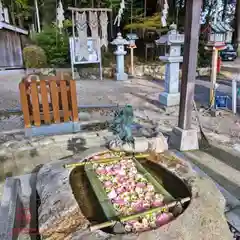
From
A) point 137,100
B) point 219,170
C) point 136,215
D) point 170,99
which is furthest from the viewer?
point 137,100

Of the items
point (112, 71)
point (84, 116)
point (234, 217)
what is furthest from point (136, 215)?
point (112, 71)

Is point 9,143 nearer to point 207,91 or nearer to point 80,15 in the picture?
point 207,91

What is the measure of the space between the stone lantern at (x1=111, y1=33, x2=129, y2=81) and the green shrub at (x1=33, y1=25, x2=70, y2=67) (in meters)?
2.84

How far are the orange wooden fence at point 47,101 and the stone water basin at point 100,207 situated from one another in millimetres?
1943

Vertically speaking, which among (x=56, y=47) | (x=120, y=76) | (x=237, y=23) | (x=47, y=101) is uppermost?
(x=237, y=23)

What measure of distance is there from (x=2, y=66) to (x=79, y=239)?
11744mm

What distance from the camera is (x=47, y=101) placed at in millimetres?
→ 4207

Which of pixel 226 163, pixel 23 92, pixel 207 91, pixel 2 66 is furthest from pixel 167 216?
pixel 2 66

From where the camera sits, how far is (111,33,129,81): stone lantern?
9797 mm

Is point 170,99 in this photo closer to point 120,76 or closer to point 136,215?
point 120,76

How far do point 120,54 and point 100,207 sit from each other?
8.65 metres

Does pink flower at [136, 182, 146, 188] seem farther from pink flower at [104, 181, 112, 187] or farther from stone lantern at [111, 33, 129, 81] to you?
stone lantern at [111, 33, 129, 81]

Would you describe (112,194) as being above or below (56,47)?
below

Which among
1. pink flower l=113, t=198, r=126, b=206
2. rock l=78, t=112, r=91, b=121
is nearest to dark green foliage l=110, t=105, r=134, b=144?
pink flower l=113, t=198, r=126, b=206
